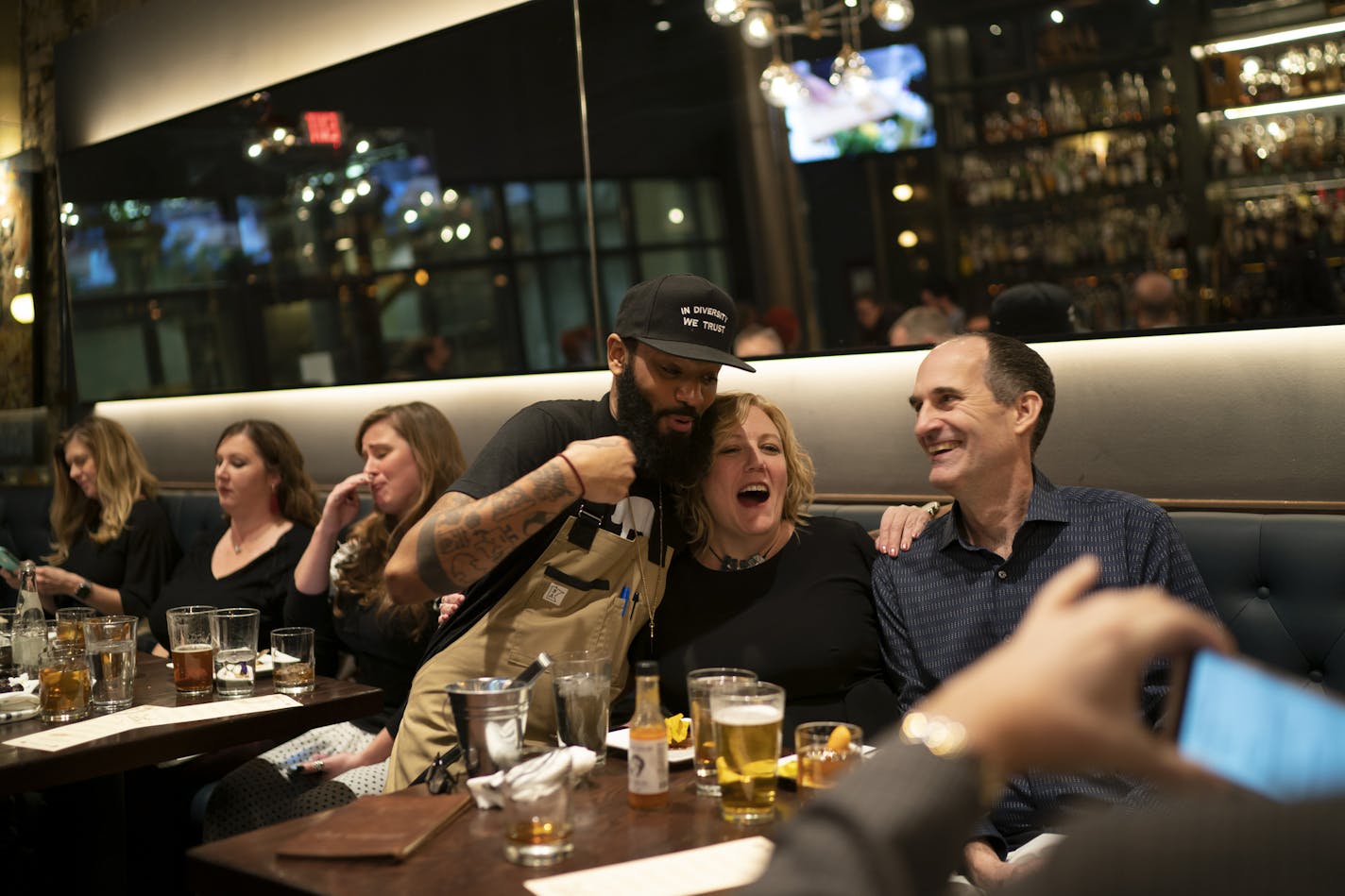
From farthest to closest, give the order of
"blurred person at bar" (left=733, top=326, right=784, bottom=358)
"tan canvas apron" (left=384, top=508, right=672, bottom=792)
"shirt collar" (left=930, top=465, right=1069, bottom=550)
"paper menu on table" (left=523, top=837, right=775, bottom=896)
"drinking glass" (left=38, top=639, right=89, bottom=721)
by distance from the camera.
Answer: "blurred person at bar" (left=733, top=326, right=784, bottom=358) → "drinking glass" (left=38, top=639, right=89, bottom=721) → "shirt collar" (left=930, top=465, right=1069, bottom=550) → "tan canvas apron" (left=384, top=508, right=672, bottom=792) → "paper menu on table" (left=523, top=837, right=775, bottom=896)

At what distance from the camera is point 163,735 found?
2.49m

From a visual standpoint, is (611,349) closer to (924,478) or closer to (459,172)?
(924,478)

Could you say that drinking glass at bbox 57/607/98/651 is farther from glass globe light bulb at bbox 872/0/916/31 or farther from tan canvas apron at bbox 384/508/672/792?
glass globe light bulb at bbox 872/0/916/31

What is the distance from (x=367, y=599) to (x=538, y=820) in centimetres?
203

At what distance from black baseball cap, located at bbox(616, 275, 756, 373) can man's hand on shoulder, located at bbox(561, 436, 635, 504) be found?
29 cm

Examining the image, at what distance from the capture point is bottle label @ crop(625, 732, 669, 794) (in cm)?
182

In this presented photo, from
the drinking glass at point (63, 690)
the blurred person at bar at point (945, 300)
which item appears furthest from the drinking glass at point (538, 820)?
the blurred person at bar at point (945, 300)

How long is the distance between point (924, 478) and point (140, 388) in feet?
17.0

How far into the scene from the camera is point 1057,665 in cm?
87

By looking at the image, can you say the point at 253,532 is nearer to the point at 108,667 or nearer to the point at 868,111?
the point at 108,667

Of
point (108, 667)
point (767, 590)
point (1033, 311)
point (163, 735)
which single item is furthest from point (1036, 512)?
point (108, 667)

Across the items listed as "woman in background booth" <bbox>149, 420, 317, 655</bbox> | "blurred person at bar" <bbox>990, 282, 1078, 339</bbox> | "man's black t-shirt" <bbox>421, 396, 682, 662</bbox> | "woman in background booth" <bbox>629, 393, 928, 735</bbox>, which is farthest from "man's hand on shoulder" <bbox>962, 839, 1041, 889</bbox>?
"woman in background booth" <bbox>149, 420, 317, 655</bbox>

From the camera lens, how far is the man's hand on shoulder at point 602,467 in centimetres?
231

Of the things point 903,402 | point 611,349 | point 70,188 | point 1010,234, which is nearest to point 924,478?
point 903,402
